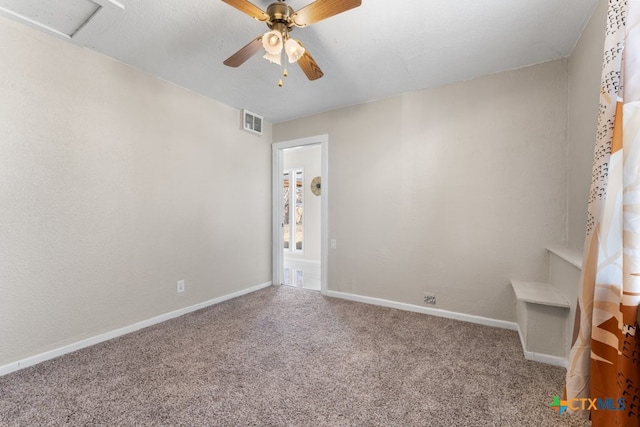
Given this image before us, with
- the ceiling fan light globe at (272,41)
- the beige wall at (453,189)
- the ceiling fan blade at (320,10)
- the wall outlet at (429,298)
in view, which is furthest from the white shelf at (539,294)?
Result: the ceiling fan light globe at (272,41)

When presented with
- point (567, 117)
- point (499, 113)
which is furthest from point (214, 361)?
point (567, 117)

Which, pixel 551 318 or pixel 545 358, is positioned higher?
pixel 551 318

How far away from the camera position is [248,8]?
1.49 m

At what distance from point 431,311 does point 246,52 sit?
9.83 feet

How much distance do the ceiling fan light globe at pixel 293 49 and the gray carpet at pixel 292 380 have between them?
7.02ft

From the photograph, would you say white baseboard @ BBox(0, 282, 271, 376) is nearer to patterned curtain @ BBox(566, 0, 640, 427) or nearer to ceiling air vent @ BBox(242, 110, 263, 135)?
ceiling air vent @ BBox(242, 110, 263, 135)

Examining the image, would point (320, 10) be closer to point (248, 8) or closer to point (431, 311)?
point (248, 8)

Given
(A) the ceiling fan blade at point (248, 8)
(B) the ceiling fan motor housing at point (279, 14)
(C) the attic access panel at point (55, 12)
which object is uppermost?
(C) the attic access panel at point (55, 12)

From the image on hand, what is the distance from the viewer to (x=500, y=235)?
8.49 ft

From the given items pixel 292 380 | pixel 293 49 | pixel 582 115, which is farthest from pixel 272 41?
pixel 582 115

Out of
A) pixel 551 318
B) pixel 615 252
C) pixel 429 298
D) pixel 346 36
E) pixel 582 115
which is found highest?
pixel 346 36

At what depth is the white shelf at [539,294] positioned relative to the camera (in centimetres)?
192

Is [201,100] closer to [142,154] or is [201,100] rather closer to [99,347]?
[142,154]

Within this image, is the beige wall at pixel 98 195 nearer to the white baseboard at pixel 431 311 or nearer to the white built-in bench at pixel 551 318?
the white baseboard at pixel 431 311
